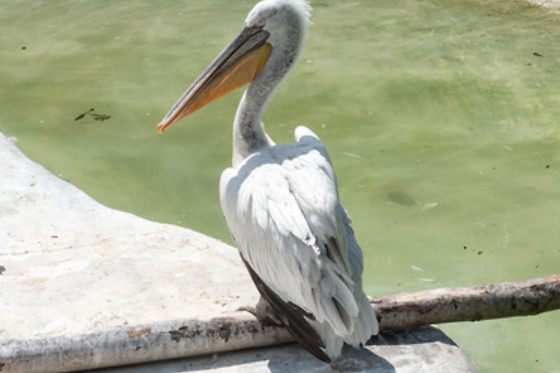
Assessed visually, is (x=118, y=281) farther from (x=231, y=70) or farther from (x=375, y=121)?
(x=375, y=121)

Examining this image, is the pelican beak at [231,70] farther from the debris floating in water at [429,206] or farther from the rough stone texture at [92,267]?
the debris floating in water at [429,206]

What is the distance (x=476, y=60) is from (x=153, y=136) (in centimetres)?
277

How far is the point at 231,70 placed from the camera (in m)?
2.87

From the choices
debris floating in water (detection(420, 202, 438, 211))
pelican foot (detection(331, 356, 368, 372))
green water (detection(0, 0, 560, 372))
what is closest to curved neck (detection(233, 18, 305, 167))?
pelican foot (detection(331, 356, 368, 372))

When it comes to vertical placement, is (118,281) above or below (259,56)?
below

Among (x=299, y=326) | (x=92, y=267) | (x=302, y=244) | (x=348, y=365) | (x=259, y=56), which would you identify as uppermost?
(x=259, y=56)

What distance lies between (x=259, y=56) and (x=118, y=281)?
1086 millimetres

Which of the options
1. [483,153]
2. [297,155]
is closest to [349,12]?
[483,153]

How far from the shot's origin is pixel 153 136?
4.75 m

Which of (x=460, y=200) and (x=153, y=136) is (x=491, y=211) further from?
(x=153, y=136)

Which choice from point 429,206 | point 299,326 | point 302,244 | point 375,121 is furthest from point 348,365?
point 375,121

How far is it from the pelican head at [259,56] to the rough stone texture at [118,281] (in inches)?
26.1

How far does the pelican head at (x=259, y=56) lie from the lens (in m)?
2.78

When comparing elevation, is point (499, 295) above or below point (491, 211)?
above
